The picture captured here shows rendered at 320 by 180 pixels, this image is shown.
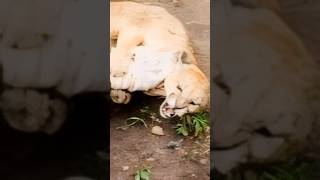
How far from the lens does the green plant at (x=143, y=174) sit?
2529mm

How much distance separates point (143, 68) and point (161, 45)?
4.9 inches

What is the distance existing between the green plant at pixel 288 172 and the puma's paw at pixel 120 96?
1.70ft

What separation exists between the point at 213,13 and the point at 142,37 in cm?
26

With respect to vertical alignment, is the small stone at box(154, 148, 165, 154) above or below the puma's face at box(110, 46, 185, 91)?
below

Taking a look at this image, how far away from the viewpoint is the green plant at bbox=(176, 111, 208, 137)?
2.58 m

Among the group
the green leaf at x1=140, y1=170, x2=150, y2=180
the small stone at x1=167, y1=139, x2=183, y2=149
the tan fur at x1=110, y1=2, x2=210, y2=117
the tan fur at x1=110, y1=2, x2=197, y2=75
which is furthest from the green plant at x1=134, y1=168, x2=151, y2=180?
the tan fur at x1=110, y1=2, x2=197, y2=75

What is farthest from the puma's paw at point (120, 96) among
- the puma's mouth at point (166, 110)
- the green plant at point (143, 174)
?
the green plant at point (143, 174)

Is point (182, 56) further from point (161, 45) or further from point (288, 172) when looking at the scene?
point (288, 172)

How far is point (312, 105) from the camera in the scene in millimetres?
2533

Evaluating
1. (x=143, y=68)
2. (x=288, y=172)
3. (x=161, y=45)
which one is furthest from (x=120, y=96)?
(x=288, y=172)

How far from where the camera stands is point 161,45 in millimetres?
2627

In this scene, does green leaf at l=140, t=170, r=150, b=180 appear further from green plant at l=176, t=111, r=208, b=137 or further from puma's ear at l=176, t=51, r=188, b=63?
puma's ear at l=176, t=51, r=188, b=63

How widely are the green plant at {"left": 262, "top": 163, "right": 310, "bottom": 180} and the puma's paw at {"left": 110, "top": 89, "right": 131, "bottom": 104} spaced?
1.70 ft

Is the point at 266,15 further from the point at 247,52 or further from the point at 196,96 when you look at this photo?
the point at 196,96
